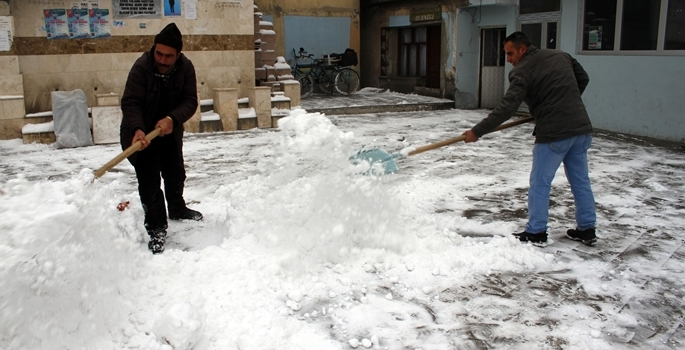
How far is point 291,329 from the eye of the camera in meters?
3.35

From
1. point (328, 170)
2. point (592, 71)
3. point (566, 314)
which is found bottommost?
point (566, 314)

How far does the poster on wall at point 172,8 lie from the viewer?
11273mm

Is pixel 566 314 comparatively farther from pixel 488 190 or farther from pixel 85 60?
pixel 85 60

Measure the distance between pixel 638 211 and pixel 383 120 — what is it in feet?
24.5

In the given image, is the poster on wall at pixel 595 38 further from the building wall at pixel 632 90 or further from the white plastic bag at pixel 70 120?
the white plastic bag at pixel 70 120

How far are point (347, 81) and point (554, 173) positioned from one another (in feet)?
42.5

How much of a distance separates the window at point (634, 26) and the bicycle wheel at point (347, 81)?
24.1 feet

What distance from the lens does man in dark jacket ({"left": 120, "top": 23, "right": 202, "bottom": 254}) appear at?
4477 millimetres

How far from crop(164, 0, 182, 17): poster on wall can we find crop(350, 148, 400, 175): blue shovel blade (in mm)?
7263

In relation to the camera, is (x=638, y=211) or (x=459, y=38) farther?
(x=459, y=38)

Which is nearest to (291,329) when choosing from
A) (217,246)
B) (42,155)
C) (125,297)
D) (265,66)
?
(125,297)

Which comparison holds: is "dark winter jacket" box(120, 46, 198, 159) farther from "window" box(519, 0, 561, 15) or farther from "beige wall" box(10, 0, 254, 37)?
"window" box(519, 0, 561, 15)

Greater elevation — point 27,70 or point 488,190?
point 27,70

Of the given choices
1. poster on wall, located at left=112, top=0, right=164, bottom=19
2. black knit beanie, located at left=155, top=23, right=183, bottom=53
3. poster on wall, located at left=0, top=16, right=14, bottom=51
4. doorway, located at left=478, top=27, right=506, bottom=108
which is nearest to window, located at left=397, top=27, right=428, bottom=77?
doorway, located at left=478, top=27, right=506, bottom=108
